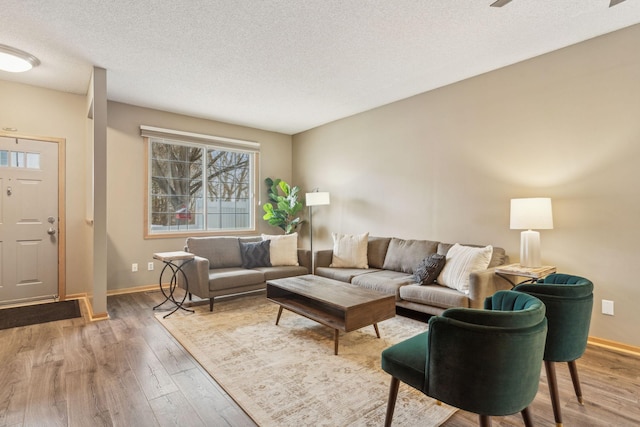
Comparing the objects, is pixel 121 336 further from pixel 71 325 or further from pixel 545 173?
pixel 545 173

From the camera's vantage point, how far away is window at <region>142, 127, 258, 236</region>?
5055 mm

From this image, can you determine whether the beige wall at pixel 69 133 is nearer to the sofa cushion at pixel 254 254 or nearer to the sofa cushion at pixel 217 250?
the sofa cushion at pixel 217 250

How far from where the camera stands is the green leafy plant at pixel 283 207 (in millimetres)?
5859

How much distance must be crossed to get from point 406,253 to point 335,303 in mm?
1709

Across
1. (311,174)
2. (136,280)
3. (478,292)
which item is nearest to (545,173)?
(478,292)

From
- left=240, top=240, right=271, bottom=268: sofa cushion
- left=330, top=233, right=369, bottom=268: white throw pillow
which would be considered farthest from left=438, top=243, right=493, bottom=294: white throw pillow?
left=240, top=240, right=271, bottom=268: sofa cushion

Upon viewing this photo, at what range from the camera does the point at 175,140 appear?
5.15 meters

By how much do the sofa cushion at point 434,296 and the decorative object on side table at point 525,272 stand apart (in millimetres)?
418

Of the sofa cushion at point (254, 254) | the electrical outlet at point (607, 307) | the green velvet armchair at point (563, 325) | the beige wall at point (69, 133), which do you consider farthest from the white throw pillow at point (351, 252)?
the beige wall at point (69, 133)

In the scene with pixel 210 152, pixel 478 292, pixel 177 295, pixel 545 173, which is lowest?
pixel 177 295

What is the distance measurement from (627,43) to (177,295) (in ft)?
18.3

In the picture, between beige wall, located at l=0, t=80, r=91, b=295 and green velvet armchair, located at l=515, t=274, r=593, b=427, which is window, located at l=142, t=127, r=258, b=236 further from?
green velvet armchair, located at l=515, t=274, r=593, b=427

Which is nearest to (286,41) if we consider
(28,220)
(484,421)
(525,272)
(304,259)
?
(304,259)

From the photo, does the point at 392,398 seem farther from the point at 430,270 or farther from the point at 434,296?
the point at 430,270
